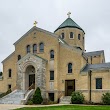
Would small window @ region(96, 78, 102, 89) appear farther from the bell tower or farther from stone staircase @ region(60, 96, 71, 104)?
the bell tower

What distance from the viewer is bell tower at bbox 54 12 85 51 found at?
5344 centimetres

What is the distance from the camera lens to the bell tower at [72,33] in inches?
2104

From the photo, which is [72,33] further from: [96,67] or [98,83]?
[98,83]

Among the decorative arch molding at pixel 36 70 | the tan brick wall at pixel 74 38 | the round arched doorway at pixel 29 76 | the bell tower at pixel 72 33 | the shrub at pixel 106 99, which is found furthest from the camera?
the bell tower at pixel 72 33

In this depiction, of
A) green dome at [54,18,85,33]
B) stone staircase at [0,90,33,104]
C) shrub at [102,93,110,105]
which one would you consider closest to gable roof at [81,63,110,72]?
shrub at [102,93,110,105]

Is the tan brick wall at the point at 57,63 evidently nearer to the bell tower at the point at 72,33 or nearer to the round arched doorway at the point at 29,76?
the round arched doorway at the point at 29,76

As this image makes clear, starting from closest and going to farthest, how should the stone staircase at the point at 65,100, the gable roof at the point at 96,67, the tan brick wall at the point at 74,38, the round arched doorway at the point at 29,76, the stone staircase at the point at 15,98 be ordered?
the stone staircase at the point at 15,98
the gable roof at the point at 96,67
the stone staircase at the point at 65,100
the round arched doorway at the point at 29,76
the tan brick wall at the point at 74,38

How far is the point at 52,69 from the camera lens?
138 feet

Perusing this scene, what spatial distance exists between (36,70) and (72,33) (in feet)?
51.0

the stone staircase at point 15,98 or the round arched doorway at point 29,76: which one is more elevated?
the round arched doorway at point 29,76

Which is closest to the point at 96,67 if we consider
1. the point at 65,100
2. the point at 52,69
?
the point at 65,100

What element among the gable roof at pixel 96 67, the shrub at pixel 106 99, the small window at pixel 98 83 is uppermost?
the gable roof at pixel 96 67

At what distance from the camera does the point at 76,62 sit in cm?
4088

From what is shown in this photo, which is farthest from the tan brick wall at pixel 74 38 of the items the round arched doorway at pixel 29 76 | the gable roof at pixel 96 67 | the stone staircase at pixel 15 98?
the stone staircase at pixel 15 98
